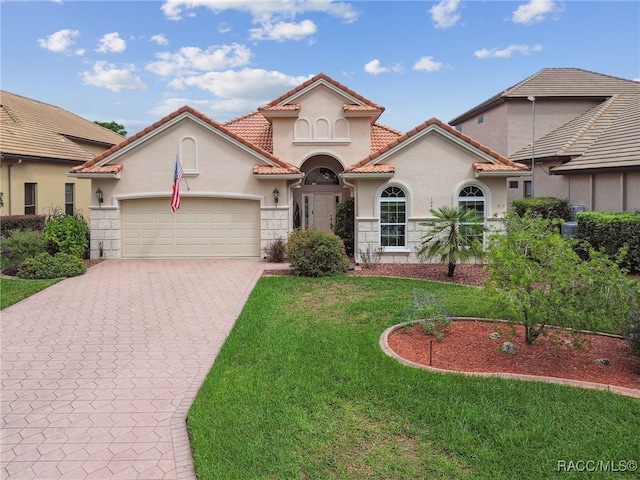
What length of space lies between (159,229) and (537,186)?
64.1ft

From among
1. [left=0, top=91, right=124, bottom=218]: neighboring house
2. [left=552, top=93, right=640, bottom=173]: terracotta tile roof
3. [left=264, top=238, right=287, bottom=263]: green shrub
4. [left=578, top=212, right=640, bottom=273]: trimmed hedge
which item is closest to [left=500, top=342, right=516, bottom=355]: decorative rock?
[left=578, top=212, right=640, bottom=273]: trimmed hedge

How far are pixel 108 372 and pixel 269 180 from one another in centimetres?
1130

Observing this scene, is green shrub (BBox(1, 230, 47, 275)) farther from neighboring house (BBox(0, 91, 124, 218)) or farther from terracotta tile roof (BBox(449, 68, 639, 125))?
terracotta tile roof (BBox(449, 68, 639, 125))

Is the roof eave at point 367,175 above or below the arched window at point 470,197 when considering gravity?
above

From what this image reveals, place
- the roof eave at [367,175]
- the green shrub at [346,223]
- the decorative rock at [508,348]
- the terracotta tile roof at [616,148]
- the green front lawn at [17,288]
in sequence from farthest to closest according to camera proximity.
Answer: the green shrub at [346,223], the terracotta tile roof at [616,148], the roof eave at [367,175], the green front lawn at [17,288], the decorative rock at [508,348]

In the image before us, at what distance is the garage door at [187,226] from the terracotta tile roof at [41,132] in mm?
7108

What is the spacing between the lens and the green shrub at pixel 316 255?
14258 mm

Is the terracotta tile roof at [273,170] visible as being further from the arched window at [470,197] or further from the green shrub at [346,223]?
the arched window at [470,197]

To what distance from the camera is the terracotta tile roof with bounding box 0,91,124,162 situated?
21.9 metres

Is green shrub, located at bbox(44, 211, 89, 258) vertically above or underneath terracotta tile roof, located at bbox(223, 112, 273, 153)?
underneath

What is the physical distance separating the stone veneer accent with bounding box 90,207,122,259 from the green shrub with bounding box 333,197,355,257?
8.38 m

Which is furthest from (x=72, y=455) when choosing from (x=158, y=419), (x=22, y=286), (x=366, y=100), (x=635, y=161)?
(x=635, y=161)

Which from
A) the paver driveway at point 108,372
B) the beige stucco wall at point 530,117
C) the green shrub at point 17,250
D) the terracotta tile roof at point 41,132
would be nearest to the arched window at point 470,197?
the paver driveway at point 108,372

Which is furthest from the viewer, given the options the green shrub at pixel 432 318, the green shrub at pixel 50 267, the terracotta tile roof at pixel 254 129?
the terracotta tile roof at pixel 254 129
